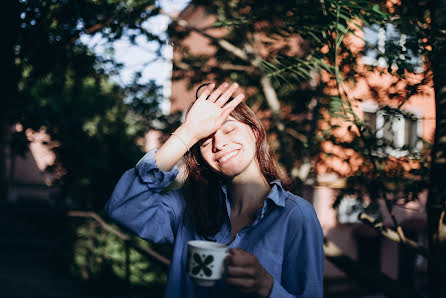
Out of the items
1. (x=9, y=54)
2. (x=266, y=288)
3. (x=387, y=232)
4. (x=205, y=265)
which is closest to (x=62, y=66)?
(x=9, y=54)

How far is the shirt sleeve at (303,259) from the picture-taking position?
1330 mm

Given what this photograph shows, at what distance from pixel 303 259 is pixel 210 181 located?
69cm

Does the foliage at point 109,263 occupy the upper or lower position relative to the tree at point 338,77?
lower

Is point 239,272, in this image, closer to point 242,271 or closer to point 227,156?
point 242,271

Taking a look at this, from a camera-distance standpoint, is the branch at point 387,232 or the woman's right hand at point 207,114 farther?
the branch at point 387,232

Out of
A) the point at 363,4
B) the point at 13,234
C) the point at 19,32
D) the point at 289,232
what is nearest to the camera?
the point at 289,232

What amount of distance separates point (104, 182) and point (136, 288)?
2350 millimetres

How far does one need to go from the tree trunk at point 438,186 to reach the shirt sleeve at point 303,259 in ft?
2.91

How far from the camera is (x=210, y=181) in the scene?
75.6 inches

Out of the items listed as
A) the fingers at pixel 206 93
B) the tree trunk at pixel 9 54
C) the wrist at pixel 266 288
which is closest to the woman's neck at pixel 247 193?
the fingers at pixel 206 93

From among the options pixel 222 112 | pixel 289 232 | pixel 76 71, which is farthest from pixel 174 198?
pixel 76 71

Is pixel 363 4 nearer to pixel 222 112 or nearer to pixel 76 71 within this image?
pixel 222 112

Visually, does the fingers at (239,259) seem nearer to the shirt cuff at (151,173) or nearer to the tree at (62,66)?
the shirt cuff at (151,173)

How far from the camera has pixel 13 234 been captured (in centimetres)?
1083
